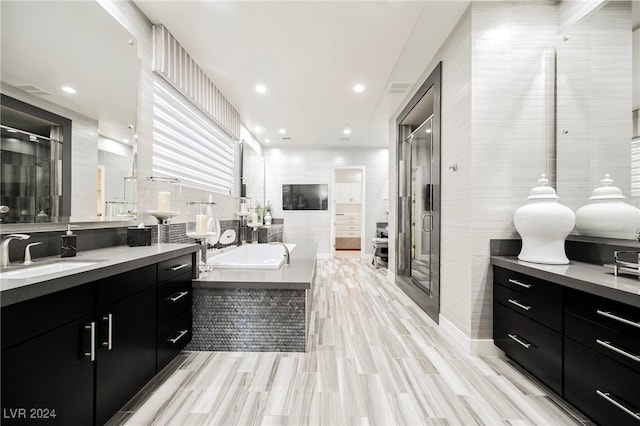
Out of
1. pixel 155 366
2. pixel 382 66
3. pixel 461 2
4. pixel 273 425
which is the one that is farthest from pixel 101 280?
pixel 382 66

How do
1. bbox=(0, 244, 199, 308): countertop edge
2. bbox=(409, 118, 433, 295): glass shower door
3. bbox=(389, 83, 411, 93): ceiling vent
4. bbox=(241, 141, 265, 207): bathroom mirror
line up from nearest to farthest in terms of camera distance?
bbox=(0, 244, 199, 308): countertop edge
bbox=(409, 118, 433, 295): glass shower door
bbox=(389, 83, 411, 93): ceiling vent
bbox=(241, 141, 265, 207): bathroom mirror

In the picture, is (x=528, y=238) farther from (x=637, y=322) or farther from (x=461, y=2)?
(x=461, y=2)

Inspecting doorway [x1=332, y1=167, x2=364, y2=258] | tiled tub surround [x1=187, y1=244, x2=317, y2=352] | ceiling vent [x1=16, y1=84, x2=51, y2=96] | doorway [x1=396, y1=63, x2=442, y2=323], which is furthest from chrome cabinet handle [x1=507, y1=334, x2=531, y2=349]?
doorway [x1=332, y1=167, x2=364, y2=258]

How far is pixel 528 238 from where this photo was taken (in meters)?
1.92

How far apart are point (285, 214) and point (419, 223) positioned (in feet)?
13.0

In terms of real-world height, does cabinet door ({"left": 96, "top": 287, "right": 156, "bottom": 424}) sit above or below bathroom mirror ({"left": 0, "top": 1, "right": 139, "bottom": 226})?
below

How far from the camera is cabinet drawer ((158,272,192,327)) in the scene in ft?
5.57

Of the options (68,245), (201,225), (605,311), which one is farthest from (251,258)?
(605,311)

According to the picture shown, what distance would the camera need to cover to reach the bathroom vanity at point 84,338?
88 cm

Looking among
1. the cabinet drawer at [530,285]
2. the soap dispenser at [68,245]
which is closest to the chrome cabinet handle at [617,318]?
the cabinet drawer at [530,285]

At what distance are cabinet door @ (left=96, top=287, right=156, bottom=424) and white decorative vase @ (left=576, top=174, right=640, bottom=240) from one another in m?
2.82

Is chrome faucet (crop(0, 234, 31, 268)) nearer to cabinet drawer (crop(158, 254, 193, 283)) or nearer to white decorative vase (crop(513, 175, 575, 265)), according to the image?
cabinet drawer (crop(158, 254, 193, 283))

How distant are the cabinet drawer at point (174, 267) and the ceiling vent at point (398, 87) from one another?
3.16 m

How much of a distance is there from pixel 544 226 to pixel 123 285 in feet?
8.26
